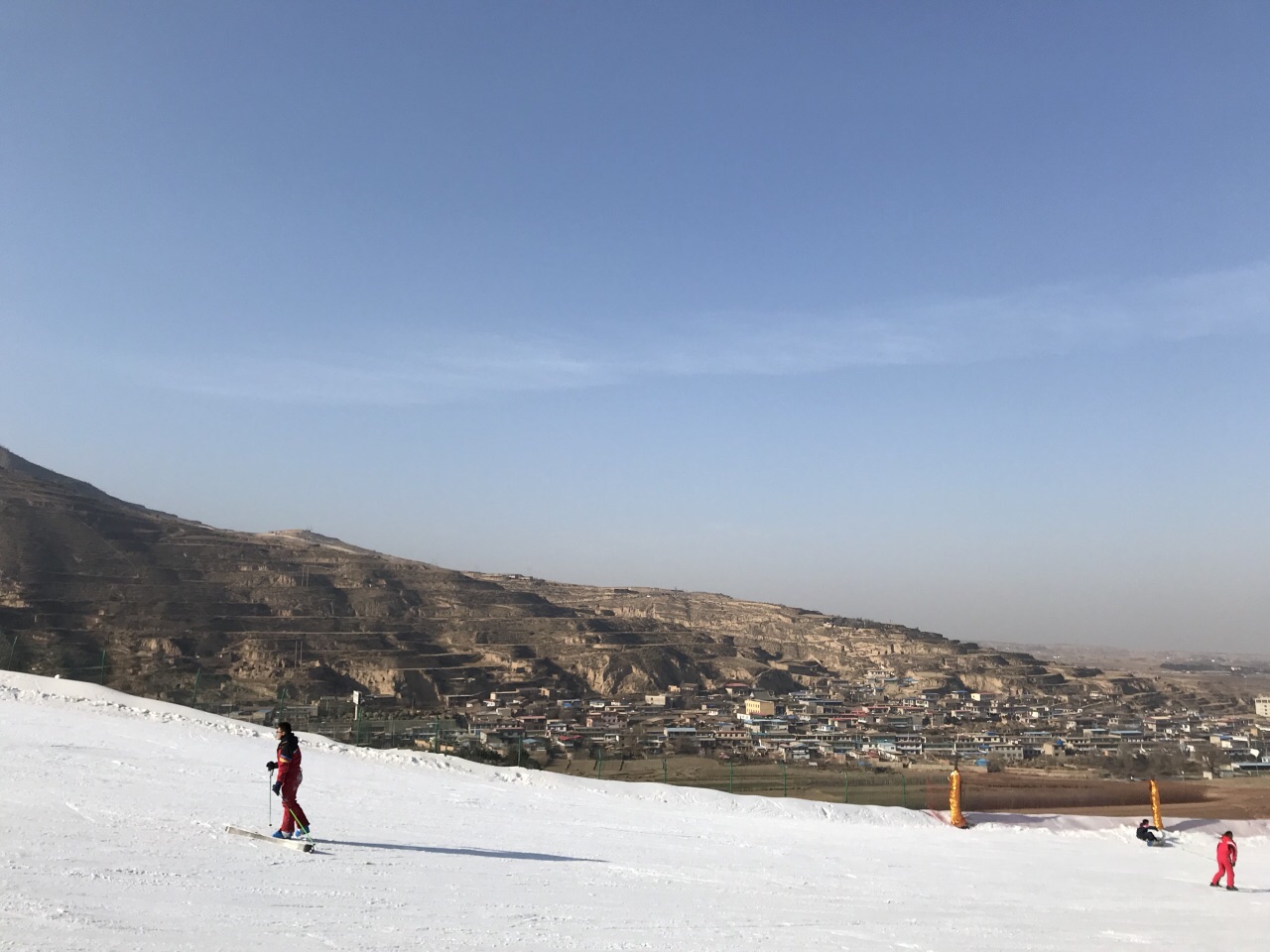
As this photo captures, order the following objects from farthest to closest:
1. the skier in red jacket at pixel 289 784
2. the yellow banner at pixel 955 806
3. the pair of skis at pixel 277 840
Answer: the yellow banner at pixel 955 806
the skier in red jacket at pixel 289 784
the pair of skis at pixel 277 840

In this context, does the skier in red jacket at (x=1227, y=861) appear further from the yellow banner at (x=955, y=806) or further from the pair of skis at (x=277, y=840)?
the pair of skis at (x=277, y=840)

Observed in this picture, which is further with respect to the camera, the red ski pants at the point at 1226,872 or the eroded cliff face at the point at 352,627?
the eroded cliff face at the point at 352,627

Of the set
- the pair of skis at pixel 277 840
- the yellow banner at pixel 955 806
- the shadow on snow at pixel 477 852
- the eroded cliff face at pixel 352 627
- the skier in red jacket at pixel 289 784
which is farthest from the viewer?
the eroded cliff face at pixel 352 627

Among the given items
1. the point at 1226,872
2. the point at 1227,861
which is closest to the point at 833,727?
the point at 1226,872

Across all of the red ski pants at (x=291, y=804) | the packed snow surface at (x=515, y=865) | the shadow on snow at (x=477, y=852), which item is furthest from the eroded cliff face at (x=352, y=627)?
the red ski pants at (x=291, y=804)

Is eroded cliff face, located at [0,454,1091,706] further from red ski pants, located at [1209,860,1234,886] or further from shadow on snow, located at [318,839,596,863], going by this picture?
red ski pants, located at [1209,860,1234,886]

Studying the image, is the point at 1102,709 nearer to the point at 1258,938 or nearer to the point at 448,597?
the point at 448,597

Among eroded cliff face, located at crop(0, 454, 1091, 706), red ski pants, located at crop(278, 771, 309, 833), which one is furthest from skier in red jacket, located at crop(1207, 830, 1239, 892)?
eroded cliff face, located at crop(0, 454, 1091, 706)
